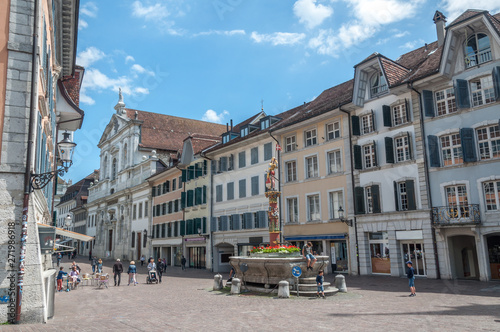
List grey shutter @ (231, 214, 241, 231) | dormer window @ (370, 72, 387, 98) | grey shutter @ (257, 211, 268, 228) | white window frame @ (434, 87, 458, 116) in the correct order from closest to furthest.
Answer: white window frame @ (434, 87, 458, 116), dormer window @ (370, 72, 387, 98), grey shutter @ (257, 211, 268, 228), grey shutter @ (231, 214, 241, 231)

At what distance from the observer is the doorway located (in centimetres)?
2462

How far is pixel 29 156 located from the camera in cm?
1173

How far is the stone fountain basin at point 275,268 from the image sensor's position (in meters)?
17.7

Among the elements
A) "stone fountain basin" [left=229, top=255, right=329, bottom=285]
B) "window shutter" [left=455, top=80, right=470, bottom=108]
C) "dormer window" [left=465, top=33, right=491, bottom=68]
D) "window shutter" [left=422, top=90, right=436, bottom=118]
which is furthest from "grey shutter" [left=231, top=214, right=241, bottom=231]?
"dormer window" [left=465, top=33, right=491, bottom=68]

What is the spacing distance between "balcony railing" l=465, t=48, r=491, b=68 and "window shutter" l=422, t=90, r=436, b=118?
237cm

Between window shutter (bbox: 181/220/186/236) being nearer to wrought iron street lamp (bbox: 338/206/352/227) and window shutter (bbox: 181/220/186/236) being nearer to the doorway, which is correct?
wrought iron street lamp (bbox: 338/206/352/227)

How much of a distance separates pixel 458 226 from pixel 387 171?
550cm

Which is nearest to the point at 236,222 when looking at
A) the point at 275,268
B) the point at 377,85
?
the point at 377,85

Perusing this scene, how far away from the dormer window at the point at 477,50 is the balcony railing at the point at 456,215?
25.0 ft

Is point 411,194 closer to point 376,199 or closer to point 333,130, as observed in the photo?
point 376,199

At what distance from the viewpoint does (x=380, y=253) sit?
26781mm

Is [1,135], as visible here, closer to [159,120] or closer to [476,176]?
[476,176]

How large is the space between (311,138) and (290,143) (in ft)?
7.52

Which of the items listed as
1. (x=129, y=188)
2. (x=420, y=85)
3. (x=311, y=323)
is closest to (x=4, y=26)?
(x=311, y=323)
